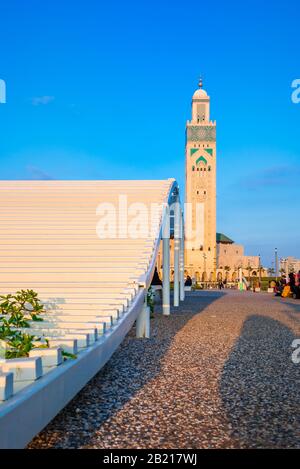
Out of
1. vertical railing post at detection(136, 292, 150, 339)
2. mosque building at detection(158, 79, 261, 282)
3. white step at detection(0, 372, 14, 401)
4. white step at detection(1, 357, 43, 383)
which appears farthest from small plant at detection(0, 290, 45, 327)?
mosque building at detection(158, 79, 261, 282)

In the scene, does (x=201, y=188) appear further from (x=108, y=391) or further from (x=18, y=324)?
(x=108, y=391)

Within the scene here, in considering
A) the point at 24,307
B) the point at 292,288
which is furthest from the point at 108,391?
the point at 292,288

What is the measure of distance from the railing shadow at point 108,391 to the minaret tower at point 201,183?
355ft

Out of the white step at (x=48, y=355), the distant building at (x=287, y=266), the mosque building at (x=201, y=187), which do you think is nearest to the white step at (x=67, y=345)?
the white step at (x=48, y=355)

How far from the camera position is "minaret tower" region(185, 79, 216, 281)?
4631 inches

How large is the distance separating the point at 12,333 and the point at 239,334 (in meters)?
6.99

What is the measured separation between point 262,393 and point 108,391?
184cm

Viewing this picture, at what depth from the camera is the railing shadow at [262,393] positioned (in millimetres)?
4484

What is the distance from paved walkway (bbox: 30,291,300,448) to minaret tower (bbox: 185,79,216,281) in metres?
108

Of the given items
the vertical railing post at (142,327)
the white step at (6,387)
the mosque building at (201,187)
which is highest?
the mosque building at (201,187)

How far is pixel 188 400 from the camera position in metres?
5.67

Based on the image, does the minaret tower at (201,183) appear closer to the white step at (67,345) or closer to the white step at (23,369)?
the white step at (67,345)

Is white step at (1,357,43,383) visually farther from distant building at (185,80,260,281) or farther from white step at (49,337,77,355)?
distant building at (185,80,260,281)

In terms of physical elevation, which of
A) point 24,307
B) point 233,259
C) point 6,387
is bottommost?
point 6,387
